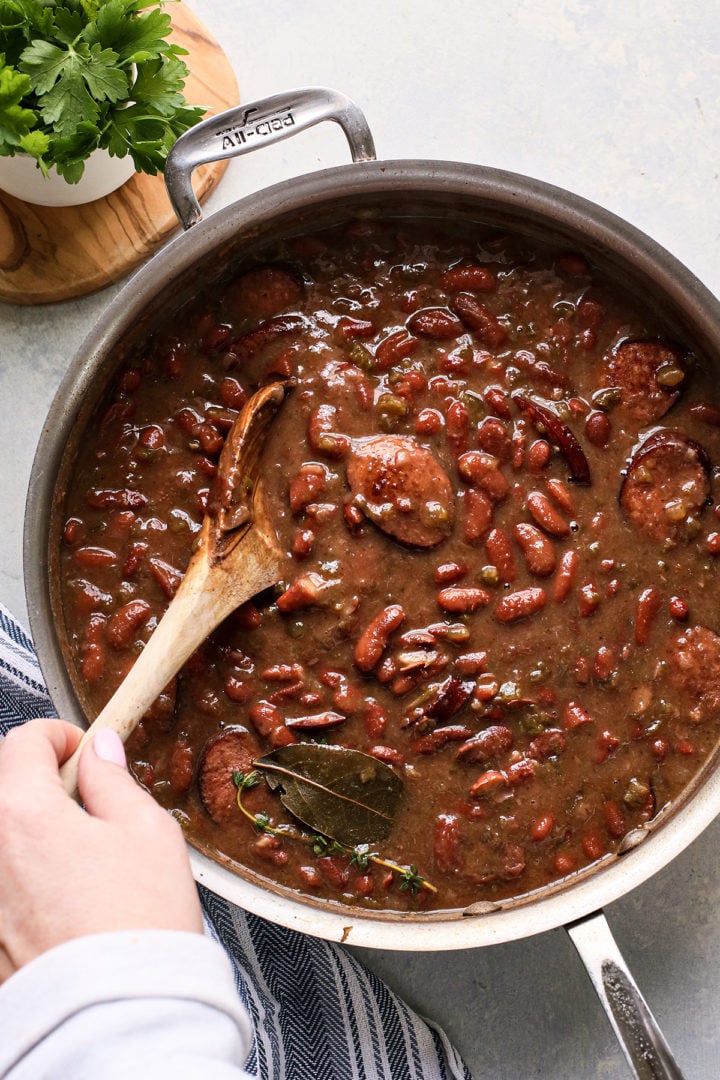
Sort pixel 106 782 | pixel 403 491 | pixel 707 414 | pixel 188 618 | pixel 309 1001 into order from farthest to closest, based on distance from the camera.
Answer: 1. pixel 309 1001
2. pixel 707 414
3. pixel 403 491
4. pixel 188 618
5. pixel 106 782

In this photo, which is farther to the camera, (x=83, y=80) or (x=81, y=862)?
(x=83, y=80)

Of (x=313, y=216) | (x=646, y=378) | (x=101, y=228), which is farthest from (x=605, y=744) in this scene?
(x=101, y=228)

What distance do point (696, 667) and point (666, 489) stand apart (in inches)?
19.6

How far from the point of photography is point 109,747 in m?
2.31

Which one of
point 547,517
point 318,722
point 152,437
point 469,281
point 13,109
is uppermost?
point 13,109

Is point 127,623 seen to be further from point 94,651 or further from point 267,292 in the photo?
point 267,292

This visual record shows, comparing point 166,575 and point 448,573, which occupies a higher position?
point 166,575

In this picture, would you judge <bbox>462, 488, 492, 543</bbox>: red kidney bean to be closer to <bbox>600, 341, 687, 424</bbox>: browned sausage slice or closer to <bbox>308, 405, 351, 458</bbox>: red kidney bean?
<bbox>308, 405, 351, 458</bbox>: red kidney bean

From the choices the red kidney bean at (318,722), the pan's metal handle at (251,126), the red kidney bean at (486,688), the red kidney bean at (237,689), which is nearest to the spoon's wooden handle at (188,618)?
the red kidney bean at (237,689)

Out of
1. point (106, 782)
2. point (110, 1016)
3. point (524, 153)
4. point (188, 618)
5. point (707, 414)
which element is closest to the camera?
point (110, 1016)

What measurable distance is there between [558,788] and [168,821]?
1138 millimetres

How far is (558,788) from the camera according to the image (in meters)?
2.79

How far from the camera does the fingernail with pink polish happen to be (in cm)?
228

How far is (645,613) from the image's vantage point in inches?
109
